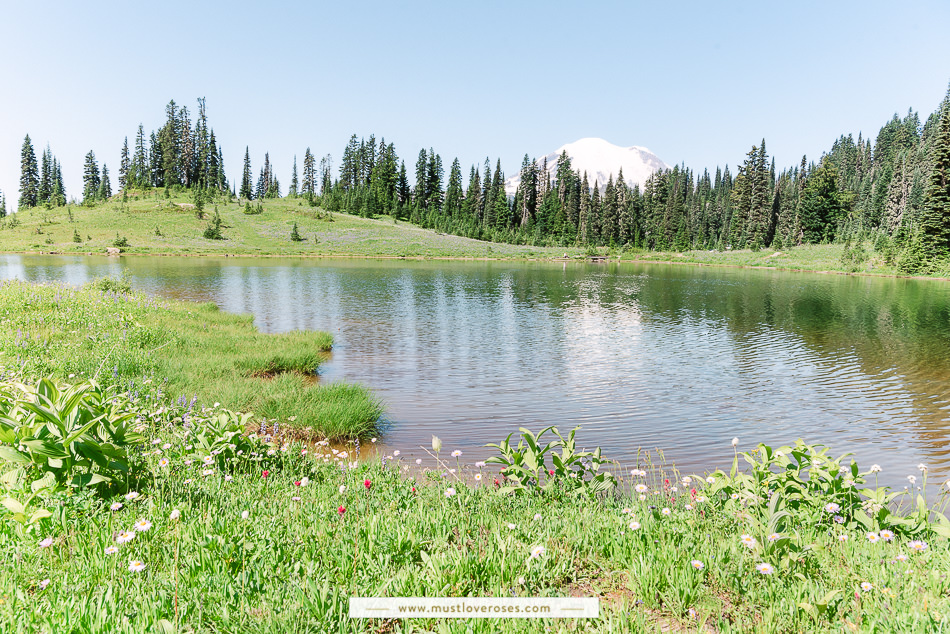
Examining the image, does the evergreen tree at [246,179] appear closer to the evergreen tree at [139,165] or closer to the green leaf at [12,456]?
the evergreen tree at [139,165]

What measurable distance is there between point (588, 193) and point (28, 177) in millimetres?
125264

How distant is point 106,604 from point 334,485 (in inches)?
96.2

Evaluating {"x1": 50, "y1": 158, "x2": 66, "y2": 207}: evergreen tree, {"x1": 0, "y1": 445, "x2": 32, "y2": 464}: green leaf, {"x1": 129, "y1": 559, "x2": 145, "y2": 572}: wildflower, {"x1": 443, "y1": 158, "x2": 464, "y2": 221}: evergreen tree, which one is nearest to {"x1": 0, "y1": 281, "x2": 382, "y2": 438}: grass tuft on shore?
{"x1": 0, "y1": 445, "x2": 32, "y2": 464}: green leaf

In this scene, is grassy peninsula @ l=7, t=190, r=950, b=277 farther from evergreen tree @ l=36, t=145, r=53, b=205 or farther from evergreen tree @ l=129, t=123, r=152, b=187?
evergreen tree @ l=36, t=145, r=53, b=205

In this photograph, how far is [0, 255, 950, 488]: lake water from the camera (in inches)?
376

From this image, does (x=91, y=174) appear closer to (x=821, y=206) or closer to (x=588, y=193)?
(x=588, y=193)

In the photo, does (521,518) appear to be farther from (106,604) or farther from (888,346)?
(888,346)

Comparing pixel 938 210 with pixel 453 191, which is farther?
pixel 453 191

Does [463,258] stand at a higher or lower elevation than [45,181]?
lower

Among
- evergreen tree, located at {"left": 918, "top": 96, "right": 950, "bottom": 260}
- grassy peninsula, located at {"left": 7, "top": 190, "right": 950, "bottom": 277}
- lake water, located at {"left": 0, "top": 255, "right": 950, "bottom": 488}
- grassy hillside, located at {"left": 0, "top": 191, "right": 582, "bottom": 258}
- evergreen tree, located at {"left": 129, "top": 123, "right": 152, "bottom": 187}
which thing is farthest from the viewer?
evergreen tree, located at {"left": 129, "top": 123, "right": 152, "bottom": 187}

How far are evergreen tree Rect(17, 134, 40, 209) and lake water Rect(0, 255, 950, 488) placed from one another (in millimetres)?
116663

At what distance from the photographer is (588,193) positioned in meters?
122

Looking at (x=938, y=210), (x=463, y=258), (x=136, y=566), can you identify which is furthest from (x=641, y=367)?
(x=463, y=258)

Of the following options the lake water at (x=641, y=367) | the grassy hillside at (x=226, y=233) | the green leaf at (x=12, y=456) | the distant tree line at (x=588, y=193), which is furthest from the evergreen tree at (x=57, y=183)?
the green leaf at (x=12, y=456)
